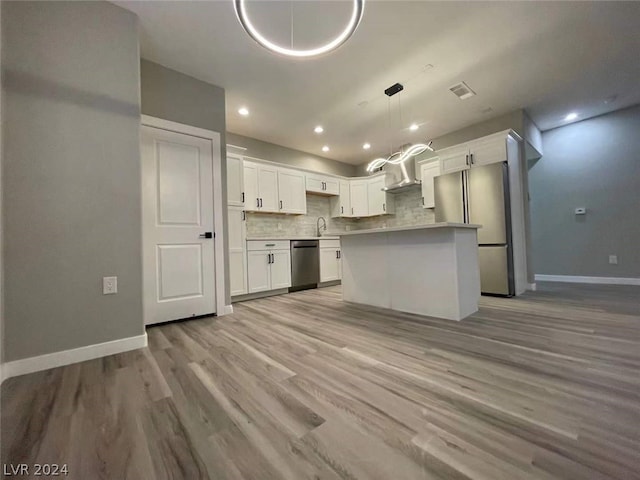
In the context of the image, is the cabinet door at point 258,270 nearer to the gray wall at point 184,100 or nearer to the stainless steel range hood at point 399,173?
the gray wall at point 184,100

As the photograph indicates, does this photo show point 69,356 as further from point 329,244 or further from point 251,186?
point 329,244

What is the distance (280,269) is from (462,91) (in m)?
3.68

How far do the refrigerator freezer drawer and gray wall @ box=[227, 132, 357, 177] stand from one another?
11.9 feet

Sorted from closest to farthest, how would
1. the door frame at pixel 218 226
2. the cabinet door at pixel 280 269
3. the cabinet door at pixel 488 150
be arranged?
the door frame at pixel 218 226 < the cabinet door at pixel 488 150 < the cabinet door at pixel 280 269

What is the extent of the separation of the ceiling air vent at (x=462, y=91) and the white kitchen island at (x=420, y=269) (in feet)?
6.18

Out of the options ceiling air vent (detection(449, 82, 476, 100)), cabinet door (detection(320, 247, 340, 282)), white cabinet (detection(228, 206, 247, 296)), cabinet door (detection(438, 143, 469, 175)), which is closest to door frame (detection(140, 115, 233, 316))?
white cabinet (detection(228, 206, 247, 296))

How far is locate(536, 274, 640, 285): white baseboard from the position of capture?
13.4ft

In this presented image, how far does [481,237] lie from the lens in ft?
12.2

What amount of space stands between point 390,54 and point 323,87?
88 centimetres

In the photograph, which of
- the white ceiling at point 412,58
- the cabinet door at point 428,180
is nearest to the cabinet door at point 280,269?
the white ceiling at point 412,58

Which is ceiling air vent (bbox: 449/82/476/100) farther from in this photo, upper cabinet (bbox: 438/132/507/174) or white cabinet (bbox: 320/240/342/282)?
white cabinet (bbox: 320/240/342/282)

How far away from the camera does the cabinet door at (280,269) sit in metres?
4.15

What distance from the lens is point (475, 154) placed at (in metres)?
3.92

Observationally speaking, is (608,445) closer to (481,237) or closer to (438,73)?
(481,237)
